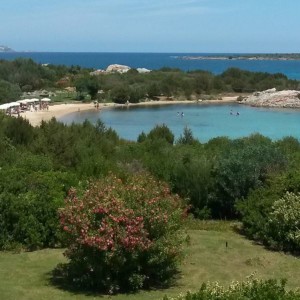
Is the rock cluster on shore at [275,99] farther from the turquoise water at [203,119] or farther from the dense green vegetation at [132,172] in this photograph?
the dense green vegetation at [132,172]

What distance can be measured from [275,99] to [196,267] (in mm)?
79461

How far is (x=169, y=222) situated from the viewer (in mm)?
13727

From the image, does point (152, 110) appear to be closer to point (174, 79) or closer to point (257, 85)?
point (174, 79)

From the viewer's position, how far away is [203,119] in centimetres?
7106

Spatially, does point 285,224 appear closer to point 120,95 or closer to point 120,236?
point 120,236

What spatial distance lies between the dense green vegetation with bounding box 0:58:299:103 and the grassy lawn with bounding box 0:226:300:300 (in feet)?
212

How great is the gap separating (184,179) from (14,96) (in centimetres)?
5615

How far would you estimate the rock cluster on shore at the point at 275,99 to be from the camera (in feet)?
295

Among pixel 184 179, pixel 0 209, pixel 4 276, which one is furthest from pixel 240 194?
pixel 4 276

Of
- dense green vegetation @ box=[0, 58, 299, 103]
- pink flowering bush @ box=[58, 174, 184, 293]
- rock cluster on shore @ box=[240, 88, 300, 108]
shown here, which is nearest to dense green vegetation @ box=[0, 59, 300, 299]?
pink flowering bush @ box=[58, 174, 184, 293]

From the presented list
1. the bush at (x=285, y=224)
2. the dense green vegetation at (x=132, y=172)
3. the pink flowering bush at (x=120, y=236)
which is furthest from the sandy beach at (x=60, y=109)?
the pink flowering bush at (x=120, y=236)

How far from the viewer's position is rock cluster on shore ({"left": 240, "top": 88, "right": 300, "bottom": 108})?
9000cm

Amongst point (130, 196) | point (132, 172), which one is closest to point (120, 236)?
point (130, 196)

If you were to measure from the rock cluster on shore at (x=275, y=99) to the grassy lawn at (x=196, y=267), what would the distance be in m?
73.2
